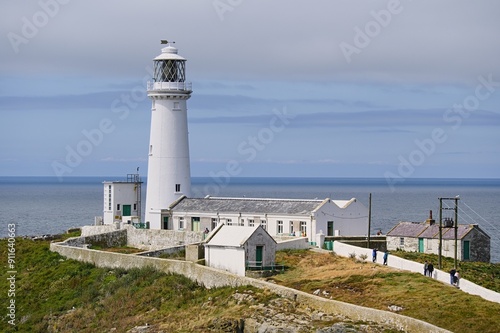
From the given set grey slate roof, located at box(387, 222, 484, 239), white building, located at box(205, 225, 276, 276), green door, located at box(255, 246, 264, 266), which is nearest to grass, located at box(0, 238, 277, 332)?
white building, located at box(205, 225, 276, 276)

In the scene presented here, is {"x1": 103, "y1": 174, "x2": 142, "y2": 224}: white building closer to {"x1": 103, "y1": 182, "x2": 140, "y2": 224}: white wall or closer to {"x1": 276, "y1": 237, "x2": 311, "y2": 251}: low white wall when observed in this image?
{"x1": 103, "y1": 182, "x2": 140, "y2": 224}: white wall

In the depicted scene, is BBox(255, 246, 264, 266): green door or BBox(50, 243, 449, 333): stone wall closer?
BBox(50, 243, 449, 333): stone wall

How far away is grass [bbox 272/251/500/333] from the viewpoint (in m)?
32.1

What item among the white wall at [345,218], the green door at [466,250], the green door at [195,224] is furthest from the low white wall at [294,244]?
the green door at [466,250]

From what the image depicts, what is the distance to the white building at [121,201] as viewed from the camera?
57.2m

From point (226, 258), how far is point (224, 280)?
7.21 ft

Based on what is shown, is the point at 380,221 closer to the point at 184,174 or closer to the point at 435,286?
the point at 184,174

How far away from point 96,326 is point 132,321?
2.12 metres

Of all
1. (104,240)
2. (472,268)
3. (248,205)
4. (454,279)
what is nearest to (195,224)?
(248,205)

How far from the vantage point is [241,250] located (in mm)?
41250

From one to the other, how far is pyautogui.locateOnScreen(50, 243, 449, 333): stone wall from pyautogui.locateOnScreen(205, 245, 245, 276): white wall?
41.7 inches

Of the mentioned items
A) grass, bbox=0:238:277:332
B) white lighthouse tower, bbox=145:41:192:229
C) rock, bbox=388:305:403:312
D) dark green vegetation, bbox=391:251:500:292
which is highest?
white lighthouse tower, bbox=145:41:192:229

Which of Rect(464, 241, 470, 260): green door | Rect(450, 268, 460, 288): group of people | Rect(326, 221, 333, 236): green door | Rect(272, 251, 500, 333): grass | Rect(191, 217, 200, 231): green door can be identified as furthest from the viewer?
Rect(191, 217, 200, 231): green door

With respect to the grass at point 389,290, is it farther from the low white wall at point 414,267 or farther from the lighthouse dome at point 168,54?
the lighthouse dome at point 168,54
